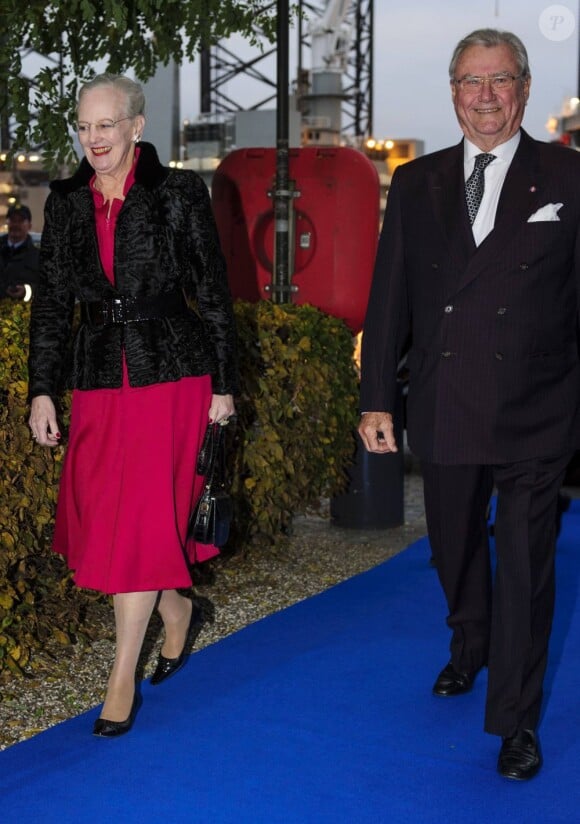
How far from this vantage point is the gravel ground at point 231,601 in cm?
472

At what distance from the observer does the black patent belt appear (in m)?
4.26

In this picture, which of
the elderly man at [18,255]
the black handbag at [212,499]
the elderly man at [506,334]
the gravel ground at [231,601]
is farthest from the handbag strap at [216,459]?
the elderly man at [18,255]

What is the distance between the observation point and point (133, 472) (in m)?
4.26

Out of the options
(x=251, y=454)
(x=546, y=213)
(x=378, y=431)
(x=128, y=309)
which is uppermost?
(x=546, y=213)

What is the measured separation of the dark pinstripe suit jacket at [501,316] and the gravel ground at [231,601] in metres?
1.63

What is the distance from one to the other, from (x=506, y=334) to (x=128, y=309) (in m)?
1.19

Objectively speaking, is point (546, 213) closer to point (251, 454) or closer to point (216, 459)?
point (216, 459)

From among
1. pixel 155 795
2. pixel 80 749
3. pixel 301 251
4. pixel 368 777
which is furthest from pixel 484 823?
pixel 301 251

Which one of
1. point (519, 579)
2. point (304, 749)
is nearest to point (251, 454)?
point (304, 749)

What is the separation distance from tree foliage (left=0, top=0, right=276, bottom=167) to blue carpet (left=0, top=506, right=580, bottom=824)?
10.2ft

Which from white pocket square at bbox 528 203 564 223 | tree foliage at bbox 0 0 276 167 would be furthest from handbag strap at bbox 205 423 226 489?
tree foliage at bbox 0 0 276 167

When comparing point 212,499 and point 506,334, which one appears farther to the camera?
point 212,499

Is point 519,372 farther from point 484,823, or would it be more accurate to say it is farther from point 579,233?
point 484,823

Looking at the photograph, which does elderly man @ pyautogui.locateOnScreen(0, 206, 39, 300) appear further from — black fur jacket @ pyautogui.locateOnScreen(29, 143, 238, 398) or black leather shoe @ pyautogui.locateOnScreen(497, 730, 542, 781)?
black leather shoe @ pyautogui.locateOnScreen(497, 730, 542, 781)
